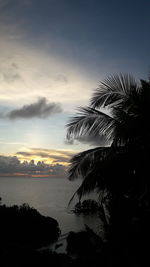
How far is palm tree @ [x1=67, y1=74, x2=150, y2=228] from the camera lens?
20.4ft

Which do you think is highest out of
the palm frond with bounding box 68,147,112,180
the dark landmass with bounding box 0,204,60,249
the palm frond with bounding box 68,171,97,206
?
the palm frond with bounding box 68,147,112,180

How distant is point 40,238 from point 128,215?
16440mm

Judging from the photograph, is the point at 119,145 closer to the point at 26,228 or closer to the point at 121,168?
the point at 121,168

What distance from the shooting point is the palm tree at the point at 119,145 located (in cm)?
622

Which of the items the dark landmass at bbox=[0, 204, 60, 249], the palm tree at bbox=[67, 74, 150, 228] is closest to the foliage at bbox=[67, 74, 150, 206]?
the palm tree at bbox=[67, 74, 150, 228]

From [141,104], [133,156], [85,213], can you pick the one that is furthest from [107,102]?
[85,213]

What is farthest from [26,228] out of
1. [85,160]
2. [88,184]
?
[88,184]

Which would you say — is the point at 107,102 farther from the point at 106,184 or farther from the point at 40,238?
the point at 40,238

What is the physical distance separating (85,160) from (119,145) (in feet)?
3.98

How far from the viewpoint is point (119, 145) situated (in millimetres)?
6945

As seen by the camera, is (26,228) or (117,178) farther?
(26,228)

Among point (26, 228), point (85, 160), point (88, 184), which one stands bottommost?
point (26, 228)

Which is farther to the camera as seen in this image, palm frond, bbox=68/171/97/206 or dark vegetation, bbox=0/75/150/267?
palm frond, bbox=68/171/97/206

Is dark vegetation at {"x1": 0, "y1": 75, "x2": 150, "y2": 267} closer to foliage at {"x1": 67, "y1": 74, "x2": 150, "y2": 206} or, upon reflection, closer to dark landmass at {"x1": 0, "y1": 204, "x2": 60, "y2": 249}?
foliage at {"x1": 67, "y1": 74, "x2": 150, "y2": 206}
